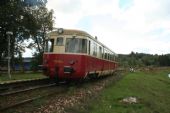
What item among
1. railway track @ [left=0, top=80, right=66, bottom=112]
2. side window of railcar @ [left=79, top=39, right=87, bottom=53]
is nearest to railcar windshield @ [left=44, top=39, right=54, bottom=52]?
side window of railcar @ [left=79, top=39, right=87, bottom=53]

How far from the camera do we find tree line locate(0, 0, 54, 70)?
4484 centimetres

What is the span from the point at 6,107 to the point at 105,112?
3176 mm

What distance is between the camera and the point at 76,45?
65.6ft

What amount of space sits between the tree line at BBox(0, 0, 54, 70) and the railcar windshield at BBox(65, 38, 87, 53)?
17.3 meters

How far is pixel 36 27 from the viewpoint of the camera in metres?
51.6

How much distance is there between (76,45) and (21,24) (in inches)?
1175

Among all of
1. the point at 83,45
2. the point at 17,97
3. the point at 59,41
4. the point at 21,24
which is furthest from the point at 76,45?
the point at 21,24

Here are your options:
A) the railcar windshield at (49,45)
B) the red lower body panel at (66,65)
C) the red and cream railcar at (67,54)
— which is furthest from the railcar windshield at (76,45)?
the railcar windshield at (49,45)

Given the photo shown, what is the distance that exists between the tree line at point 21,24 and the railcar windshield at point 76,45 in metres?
17.3

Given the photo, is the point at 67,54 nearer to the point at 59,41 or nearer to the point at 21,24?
the point at 59,41

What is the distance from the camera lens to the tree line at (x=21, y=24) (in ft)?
147

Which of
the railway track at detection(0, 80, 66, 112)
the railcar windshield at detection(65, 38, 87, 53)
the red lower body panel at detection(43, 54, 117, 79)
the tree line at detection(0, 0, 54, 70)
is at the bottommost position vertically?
the railway track at detection(0, 80, 66, 112)

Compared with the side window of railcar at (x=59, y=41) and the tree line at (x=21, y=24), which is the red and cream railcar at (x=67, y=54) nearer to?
the side window of railcar at (x=59, y=41)

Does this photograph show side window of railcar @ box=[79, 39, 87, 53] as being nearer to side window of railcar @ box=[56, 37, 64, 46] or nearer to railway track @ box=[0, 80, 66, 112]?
side window of railcar @ box=[56, 37, 64, 46]
